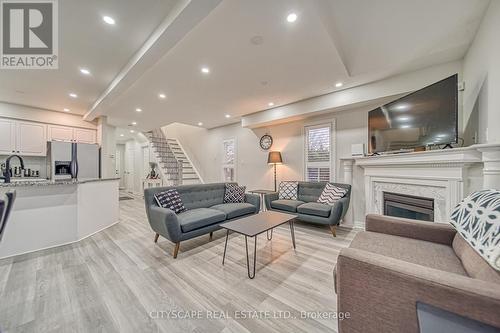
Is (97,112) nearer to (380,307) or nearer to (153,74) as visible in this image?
(153,74)

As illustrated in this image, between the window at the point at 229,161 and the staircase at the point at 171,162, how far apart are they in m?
1.30

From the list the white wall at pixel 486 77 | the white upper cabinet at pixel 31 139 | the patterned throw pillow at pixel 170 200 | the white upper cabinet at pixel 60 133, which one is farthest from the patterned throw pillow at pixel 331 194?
the white upper cabinet at pixel 31 139

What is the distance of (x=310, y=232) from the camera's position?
3461mm

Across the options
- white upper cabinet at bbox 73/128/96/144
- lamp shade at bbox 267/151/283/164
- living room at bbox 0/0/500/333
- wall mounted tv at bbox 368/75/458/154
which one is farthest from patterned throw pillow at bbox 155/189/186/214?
white upper cabinet at bbox 73/128/96/144

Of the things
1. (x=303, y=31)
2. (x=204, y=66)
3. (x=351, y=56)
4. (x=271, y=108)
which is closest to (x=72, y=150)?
(x=204, y=66)

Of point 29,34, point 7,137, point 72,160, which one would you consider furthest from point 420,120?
point 7,137

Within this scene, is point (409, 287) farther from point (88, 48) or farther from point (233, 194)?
point (88, 48)

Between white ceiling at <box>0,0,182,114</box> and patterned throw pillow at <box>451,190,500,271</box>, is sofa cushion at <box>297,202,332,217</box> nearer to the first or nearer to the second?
patterned throw pillow at <box>451,190,500,271</box>

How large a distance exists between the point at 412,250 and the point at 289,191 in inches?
114

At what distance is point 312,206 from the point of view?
3547mm

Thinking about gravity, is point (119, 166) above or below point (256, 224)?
above

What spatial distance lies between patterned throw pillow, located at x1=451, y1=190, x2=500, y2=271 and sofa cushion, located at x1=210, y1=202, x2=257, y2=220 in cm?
263

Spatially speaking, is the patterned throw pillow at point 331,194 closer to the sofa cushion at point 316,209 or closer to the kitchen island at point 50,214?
the sofa cushion at point 316,209

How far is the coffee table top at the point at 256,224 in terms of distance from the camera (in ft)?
7.13
